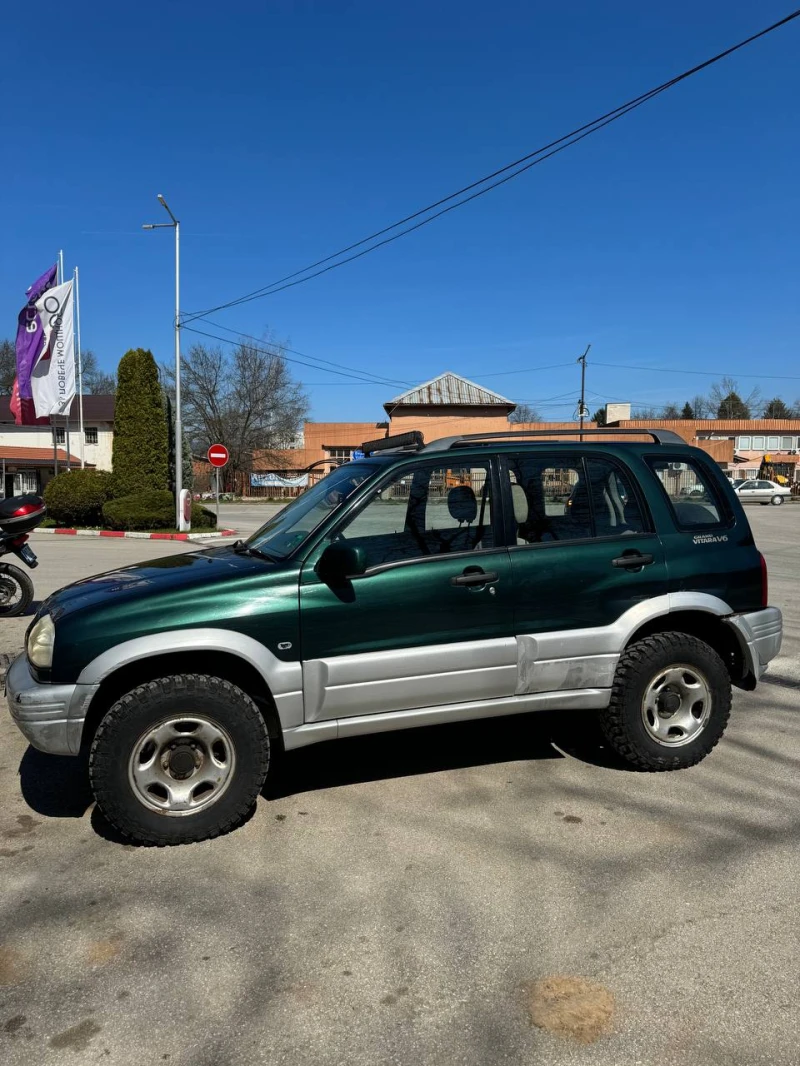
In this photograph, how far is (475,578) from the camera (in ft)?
12.0

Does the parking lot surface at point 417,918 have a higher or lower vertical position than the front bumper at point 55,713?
lower

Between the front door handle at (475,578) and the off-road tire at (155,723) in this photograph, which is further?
the front door handle at (475,578)

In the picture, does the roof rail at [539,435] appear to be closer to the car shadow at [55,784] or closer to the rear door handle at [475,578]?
the rear door handle at [475,578]

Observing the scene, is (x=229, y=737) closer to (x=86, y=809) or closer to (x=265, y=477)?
(x=86, y=809)

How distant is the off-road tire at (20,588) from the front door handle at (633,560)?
716 centimetres

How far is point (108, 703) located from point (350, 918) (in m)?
1.52

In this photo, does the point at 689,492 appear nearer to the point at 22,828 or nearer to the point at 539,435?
the point at 539,435

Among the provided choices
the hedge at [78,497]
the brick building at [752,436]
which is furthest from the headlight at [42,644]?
the brick building at [752,436]

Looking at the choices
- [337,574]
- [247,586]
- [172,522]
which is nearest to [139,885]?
[247,586]

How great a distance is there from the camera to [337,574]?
339 centimetres

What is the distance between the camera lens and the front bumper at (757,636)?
416 centimetres

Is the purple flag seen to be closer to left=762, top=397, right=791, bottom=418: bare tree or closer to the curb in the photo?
the curb

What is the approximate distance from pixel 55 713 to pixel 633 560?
3.01 metres

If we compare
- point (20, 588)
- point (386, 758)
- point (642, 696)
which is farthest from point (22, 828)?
point (20, 588)
